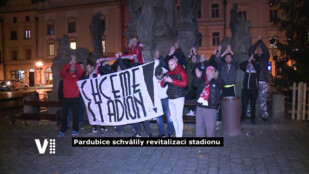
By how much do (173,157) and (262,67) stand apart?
16.2ft

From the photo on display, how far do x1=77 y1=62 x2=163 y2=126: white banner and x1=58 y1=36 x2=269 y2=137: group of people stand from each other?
223 mm

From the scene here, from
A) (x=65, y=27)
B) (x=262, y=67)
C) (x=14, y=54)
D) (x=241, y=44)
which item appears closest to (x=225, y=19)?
(x=65, y=27)

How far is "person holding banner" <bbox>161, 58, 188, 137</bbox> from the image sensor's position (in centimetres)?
756

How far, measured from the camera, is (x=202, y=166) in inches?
240

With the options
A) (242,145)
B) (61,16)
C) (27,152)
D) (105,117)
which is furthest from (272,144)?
(61,16)

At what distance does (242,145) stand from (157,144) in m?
2.00

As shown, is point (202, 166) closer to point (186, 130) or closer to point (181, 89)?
point (181, 89)

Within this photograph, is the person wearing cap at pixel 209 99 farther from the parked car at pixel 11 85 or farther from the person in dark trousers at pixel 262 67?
the parked car at pixel 11 85

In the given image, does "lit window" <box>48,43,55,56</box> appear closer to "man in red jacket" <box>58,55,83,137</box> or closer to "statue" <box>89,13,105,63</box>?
"statue" <box>89,13,105,63</box>

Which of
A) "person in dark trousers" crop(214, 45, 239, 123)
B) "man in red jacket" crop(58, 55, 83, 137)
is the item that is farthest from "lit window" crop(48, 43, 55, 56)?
"person in dark trousers" crop(214, 45, 239, 123)

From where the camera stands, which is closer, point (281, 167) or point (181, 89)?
point (281, 167)

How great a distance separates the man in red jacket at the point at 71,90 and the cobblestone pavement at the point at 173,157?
1.68ft

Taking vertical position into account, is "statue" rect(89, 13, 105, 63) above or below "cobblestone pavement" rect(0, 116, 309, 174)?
above

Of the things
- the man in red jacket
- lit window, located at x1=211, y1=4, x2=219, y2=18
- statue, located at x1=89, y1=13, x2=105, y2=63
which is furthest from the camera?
Answer: lit window, located at x1=211, y1=4, x2=219, y2=18
